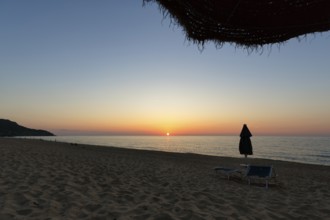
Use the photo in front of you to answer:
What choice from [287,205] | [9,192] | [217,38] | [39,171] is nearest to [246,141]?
[287,205]

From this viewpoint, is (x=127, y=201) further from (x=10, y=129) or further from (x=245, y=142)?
(x=10, y=129)

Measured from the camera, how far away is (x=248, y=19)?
214 cm

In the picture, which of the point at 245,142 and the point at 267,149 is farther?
the point at 267,149

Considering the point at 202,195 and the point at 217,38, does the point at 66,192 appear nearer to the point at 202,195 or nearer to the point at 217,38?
the point at 202,195

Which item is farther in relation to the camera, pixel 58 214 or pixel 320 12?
pixel 58 214

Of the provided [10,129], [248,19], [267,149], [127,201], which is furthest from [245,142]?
[10,129]

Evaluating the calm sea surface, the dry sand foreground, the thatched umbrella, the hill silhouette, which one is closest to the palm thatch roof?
the dry sand foreground

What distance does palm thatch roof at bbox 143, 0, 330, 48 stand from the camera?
6.40 feet

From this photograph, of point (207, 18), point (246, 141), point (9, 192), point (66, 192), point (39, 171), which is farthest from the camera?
point (246, 141)

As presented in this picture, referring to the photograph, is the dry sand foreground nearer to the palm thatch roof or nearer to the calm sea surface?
the palm thatch roof

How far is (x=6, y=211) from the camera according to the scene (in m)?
4.64

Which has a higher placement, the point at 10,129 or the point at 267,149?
the point at 10,129

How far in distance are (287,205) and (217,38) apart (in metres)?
5.29

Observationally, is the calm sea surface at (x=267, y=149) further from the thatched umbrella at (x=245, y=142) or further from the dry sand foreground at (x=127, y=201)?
the dry sand foreground at (x=127, y=201)
